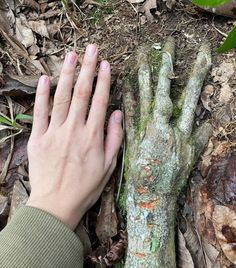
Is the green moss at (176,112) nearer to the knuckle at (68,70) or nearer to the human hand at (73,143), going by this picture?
the human hand at (73,143)

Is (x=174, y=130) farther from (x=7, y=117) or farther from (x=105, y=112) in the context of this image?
(x=7, y=117)

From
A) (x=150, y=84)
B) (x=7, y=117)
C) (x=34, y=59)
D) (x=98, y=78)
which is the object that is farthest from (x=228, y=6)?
(x=7, y=117)

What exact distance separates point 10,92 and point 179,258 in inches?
43.7

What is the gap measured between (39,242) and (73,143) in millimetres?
462

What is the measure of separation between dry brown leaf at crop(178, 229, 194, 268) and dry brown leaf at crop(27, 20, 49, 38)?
122 cm

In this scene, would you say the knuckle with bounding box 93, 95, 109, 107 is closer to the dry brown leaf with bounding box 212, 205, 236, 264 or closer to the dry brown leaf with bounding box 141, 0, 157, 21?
the dry brown leaf with bounding box 141, 0, 157, 21

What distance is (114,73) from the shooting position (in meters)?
2.42

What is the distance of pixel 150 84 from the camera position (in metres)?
2.30

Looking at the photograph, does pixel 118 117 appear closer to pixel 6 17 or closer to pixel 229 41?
pixel 229 41

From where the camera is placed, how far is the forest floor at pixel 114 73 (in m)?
2.13

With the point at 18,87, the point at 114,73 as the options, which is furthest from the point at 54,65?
the point at 114,73

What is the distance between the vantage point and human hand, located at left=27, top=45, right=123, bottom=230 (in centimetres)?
220

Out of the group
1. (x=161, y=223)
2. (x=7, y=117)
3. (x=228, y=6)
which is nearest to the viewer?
(x=161, y=223)

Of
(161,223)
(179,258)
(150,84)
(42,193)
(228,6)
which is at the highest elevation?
(228,6)
